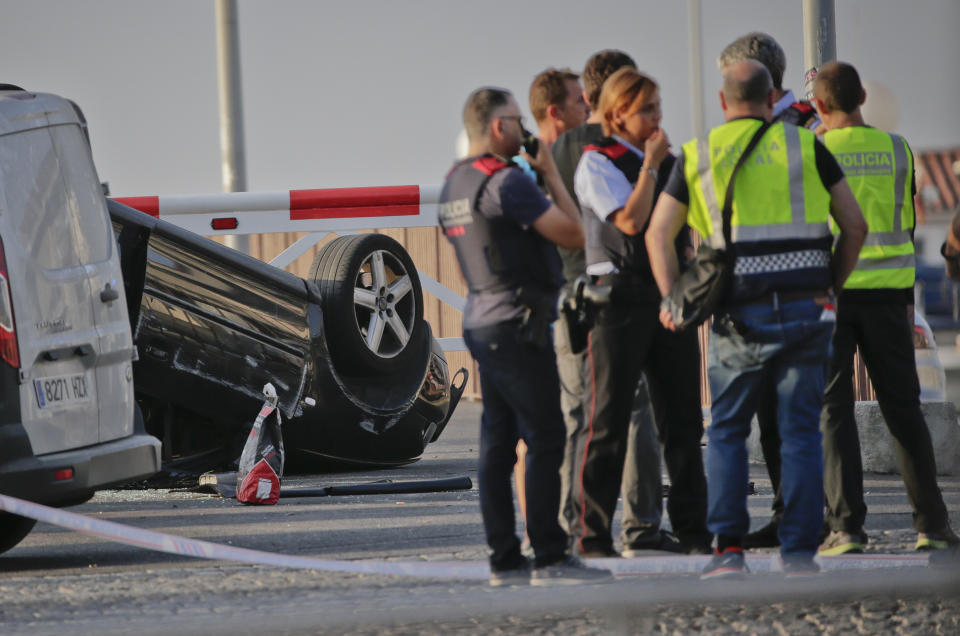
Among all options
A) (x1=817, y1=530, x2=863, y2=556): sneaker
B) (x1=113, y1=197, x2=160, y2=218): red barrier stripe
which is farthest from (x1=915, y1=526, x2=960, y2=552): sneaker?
(x1=113, y1=197, x2=160, y2=218): red barrier stripe

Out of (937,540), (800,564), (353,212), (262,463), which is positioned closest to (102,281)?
(262,463)

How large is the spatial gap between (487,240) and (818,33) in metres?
4.54

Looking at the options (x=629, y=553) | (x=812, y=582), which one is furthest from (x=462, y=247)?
(x=812, y=582)

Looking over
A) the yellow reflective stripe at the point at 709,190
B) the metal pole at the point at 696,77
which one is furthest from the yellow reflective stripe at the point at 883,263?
the metal pole at the point at 696,77

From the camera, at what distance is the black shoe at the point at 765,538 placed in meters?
5.62

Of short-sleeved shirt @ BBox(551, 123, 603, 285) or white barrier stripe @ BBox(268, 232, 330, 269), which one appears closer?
short-sleeved shirt @ BBox(551, 123, 603, 285)

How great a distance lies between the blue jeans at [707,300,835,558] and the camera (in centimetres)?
463

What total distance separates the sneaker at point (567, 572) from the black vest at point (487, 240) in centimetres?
92

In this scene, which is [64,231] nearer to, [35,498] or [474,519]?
[35,498]

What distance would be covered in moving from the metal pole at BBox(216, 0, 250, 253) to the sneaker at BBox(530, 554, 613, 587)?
7375 millimetres

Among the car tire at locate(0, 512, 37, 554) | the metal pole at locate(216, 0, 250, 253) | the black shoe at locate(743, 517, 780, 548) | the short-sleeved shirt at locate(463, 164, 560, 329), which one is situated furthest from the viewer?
the metal pole at locate(216, 0, 250, 253)

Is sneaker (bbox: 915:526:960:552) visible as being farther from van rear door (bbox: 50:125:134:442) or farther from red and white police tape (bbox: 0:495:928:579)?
Answer: van rear door (bbox: 50:125:134:442)

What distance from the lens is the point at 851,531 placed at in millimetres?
5305

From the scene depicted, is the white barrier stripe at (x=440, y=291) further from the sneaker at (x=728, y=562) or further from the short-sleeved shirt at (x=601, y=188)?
the sneaker at (x=728, y=562)
